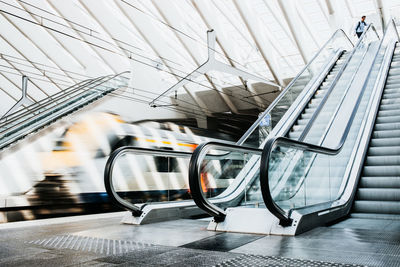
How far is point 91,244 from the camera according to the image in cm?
452

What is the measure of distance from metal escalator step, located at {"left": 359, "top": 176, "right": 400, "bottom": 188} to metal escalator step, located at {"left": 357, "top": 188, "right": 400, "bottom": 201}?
211mm

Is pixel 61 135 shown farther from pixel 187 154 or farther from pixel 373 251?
pixel 373 251

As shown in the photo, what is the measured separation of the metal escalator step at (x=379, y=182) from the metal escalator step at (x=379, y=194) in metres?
0.21

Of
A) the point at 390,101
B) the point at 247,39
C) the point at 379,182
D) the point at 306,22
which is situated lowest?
the point at 379,182

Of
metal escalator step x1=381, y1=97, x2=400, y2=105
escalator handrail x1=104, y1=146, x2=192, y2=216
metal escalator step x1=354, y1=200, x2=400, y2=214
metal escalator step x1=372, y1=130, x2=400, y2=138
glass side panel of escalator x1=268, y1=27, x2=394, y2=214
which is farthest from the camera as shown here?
metal escalator step x1=381, y1=97, x2=400, y2=105

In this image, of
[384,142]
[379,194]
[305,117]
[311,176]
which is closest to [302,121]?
[305,117]

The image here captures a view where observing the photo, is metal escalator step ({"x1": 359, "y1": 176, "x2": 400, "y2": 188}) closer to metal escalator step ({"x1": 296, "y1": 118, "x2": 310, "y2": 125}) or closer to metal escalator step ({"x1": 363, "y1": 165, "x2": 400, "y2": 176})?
metal escalator step ({"x1": 363, "y1": 165, "x2": 400, "y2": 176})

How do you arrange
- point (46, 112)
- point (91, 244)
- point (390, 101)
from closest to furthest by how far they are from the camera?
point (91, 244) < point (390, 101) < point (46, 112)

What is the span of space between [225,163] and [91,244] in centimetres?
291

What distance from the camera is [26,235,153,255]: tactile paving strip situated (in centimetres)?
417

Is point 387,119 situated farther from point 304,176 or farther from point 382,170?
point 304,176

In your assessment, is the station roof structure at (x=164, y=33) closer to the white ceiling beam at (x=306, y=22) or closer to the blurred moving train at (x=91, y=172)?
the white ceiling beam at (x=306, y=22)

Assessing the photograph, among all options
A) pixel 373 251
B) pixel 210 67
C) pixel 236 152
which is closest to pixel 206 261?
pixel 373 251

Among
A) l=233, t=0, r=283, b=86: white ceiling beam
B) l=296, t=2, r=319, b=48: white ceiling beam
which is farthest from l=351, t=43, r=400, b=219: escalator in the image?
l=296, t=2, r=319, b=48: white ceiling beam
